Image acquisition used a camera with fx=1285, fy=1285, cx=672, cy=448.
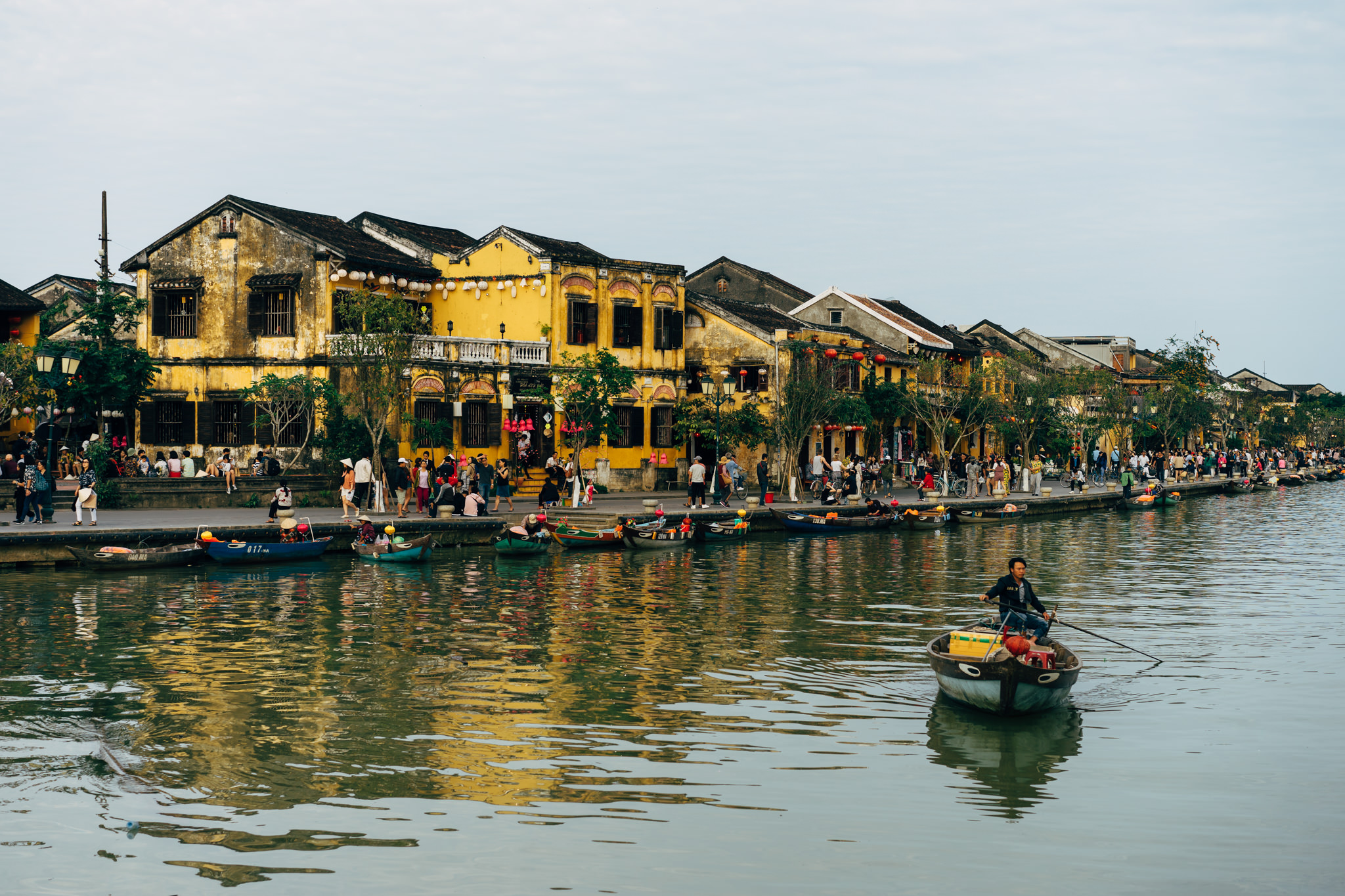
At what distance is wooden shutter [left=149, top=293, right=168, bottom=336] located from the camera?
44375 millimetres

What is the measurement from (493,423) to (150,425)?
11.6 meters

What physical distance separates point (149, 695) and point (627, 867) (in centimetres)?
841

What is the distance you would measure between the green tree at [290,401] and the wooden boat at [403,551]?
10013 millimetres

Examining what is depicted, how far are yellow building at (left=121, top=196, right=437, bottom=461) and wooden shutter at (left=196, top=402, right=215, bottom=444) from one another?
0.03 meters

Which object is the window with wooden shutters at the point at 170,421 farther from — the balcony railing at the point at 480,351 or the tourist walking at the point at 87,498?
the tourist walking at the point at 87,498

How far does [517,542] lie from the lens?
105 ft

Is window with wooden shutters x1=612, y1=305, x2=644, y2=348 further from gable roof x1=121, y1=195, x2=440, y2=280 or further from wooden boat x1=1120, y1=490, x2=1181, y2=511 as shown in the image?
wooden boat x1=1120, y1=490, x2=1181, y2=511

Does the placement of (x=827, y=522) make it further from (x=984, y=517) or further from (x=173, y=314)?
(x=173, y=314)

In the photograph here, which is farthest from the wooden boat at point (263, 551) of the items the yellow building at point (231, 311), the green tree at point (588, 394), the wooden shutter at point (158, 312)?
the wooden shutter at point (158, 312)

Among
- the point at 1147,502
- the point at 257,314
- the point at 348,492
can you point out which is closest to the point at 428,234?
the point at 257,314

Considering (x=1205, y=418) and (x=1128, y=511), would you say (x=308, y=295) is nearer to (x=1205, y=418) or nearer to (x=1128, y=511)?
(x=1128, y=511)

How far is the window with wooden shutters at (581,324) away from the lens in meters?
45.9

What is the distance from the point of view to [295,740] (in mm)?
13562

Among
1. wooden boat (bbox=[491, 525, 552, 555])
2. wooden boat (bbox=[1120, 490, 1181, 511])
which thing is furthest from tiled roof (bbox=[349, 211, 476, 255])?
wooden boat (bbox=[1120, 490, 1181, 511])
